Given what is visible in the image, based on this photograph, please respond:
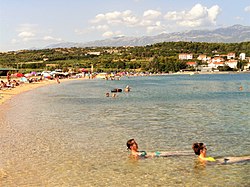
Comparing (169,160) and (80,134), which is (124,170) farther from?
(80,134)

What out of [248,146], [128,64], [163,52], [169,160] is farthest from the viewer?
[163,52]

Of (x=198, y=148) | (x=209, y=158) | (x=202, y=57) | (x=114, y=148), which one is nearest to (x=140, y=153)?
(x=114, y=148)

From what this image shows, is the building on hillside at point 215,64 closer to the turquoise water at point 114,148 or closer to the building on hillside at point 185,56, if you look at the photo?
the building on hillside at point 185,56

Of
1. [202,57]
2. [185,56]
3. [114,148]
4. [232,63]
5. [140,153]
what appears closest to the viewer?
[140,153]

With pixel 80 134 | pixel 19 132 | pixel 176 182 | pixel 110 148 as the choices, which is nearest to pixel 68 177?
pixel 176 182

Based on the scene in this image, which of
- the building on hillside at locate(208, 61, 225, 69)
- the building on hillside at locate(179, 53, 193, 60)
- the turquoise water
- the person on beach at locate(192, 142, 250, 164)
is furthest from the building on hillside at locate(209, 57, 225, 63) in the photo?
the person on beach at locate(192, 142, 250, 164)

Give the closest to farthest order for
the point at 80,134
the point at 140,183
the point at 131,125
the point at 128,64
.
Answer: the point at 140,183, the point at 80,134, the point at 131,125, the point at 128,64

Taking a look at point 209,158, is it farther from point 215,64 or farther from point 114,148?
point 215,64

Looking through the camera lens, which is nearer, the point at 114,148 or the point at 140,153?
the point at 140,153

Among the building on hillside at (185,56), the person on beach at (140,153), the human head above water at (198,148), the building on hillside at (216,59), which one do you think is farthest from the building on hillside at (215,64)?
the human head above water at (198,148)

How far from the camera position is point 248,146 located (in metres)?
14.4

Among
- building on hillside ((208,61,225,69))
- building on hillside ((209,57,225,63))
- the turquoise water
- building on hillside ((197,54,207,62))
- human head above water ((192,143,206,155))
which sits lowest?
building on hillside ((208,61,225,69))

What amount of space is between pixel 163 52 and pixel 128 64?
40.8 meters

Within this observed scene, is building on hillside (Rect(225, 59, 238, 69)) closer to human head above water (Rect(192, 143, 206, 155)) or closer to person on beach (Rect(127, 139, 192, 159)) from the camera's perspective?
person on beach (Rect(127, 139, 192, 159))
